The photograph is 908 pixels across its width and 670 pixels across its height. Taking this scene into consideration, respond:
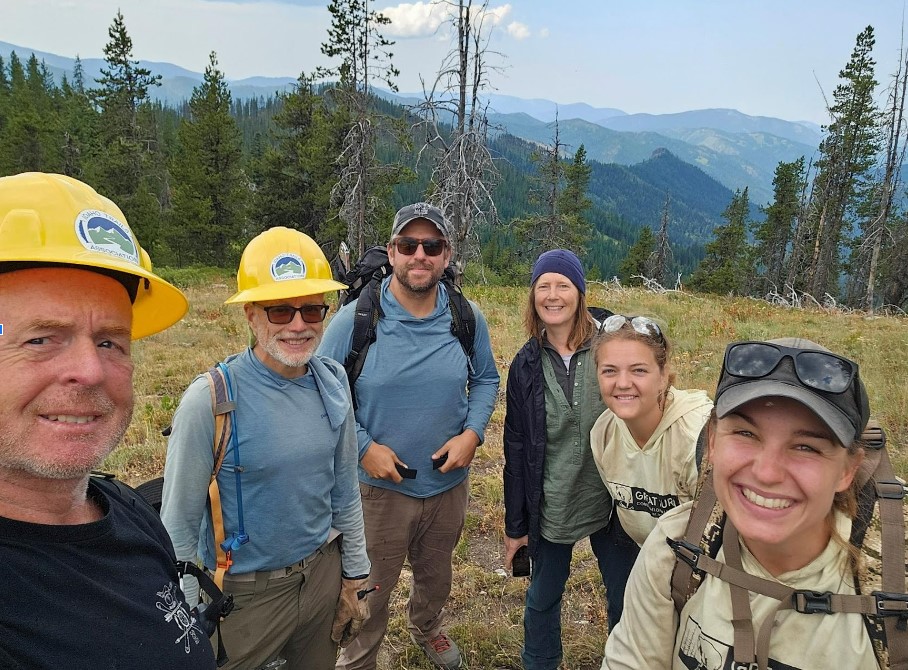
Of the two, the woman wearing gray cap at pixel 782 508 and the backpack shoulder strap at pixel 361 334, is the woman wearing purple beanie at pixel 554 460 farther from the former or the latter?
the woman wearing gray cap at pixel 782 508

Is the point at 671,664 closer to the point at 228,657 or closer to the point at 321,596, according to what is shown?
the point at 321,596

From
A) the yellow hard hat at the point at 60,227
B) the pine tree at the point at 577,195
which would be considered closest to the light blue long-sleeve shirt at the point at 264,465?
the yellow hard hat at the point at 60,227

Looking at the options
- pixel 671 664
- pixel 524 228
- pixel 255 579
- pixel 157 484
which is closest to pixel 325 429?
pixel 255 579

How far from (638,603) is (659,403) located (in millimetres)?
977

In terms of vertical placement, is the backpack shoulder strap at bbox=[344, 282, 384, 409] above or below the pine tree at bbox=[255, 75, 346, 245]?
below

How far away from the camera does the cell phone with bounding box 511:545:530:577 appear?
284cm

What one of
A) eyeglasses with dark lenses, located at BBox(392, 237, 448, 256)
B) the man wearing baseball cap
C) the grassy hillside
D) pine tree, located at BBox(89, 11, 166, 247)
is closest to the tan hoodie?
the grassy hillside

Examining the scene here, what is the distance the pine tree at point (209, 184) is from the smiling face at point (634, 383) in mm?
29700

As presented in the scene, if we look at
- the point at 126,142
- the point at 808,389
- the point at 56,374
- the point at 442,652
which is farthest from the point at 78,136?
the point at 808,389

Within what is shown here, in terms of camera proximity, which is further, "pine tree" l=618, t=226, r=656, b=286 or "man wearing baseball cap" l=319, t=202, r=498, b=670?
"pine tree" l=618, t=226, r=656, b=286

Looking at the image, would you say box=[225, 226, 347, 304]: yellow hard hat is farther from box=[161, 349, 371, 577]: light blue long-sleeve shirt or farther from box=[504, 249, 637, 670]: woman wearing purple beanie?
box=[504, 249, 637, 670]: woman wearing purple beanie

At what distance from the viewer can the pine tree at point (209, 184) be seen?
28875mm

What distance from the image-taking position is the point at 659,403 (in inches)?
90.5

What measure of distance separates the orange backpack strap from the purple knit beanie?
65.2 inches
